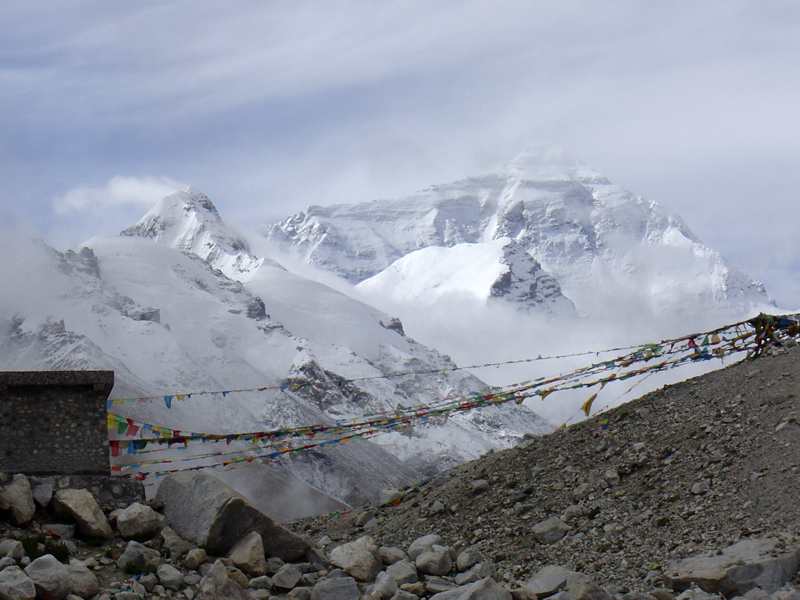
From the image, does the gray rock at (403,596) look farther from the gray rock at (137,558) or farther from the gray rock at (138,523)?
the gray rock at (138,523)

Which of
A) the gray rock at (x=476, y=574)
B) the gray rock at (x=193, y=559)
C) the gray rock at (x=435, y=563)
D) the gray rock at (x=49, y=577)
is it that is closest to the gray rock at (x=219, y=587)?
the gray rock at (x=193, y=559)

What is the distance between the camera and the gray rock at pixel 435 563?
12555mm

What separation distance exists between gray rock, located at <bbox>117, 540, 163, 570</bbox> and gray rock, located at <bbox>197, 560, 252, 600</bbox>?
0.98 metres

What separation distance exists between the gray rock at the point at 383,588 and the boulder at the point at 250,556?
1.57m

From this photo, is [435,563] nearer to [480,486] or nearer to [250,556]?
[250,556]

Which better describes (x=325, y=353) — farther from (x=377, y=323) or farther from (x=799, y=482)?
(x=799, y=482)

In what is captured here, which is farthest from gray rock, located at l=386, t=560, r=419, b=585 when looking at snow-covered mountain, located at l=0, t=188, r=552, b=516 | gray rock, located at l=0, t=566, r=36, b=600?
snow-covered mountain, located at l=0, t=188, r=552, b=516

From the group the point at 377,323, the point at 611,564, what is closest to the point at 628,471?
the point at 611,564

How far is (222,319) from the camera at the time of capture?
341 feet

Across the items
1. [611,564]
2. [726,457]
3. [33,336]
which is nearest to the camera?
[611,564]

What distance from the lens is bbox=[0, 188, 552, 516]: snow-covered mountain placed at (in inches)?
2319

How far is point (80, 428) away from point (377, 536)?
6582mm

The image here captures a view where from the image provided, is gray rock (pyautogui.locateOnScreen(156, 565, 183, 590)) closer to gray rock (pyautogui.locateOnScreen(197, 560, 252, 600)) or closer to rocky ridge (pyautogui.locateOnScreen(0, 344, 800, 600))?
rocky ridge (pyautogui.locateOnScreen(0, 344, 800, 600))

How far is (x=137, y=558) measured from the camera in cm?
1127
